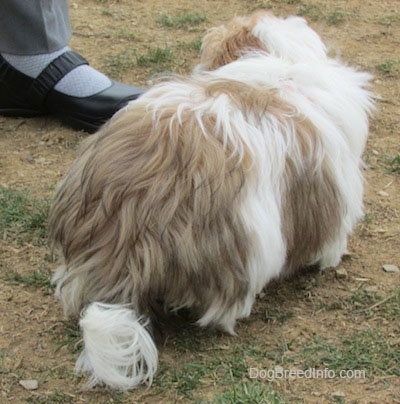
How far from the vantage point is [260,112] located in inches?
97.7

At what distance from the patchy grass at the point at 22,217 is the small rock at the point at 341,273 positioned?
1077mm

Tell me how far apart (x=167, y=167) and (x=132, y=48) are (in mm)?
2496

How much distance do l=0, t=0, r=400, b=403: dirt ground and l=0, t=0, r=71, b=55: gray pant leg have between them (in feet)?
1.18

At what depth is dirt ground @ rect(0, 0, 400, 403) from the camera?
7.67 ft

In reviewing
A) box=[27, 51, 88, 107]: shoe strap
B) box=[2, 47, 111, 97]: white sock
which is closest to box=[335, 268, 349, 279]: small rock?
box=[2, 47, 111, 97]: white sock

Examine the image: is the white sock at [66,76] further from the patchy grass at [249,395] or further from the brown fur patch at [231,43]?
the patchy grass at [249,395]

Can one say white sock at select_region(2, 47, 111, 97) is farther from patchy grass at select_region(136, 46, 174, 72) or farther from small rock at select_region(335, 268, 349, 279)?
small rock at select_region(335, 268, 349, 279)

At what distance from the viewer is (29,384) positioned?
2340 millimetres

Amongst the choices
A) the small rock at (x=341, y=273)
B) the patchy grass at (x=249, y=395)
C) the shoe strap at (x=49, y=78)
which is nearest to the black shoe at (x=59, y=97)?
the shoe strap at (x=49, y=78)

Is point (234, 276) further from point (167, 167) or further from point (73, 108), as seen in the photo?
point (73, 108)

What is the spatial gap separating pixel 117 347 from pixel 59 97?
1.91 m

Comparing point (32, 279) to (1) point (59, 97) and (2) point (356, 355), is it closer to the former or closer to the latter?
(2) point (356, 355)

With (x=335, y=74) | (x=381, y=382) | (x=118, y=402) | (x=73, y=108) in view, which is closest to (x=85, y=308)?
(x=118, y=402)

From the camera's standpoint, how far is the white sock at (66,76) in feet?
12.5
